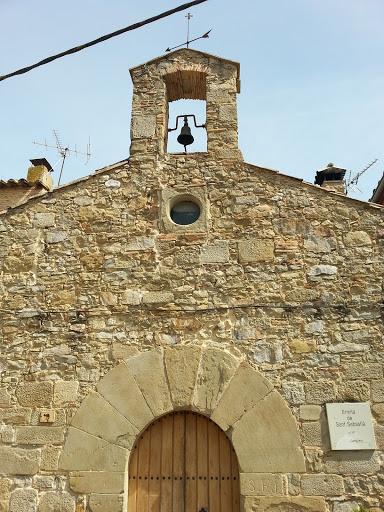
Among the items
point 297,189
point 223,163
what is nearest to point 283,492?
point 297,189

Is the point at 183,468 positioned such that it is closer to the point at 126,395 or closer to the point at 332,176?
the point at 126,395

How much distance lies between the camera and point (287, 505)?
4094mm

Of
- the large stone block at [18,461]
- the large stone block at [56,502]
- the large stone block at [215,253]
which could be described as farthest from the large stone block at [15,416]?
the large stone block at [215,253]

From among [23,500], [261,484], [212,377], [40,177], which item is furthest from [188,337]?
[40,177]

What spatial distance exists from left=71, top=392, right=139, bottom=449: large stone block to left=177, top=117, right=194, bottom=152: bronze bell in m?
3.16

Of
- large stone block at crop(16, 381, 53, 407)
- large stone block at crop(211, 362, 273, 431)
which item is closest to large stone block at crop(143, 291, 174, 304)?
large stone block at crop(211, 362, 273, 431)

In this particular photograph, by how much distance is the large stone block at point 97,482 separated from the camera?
4258 mm

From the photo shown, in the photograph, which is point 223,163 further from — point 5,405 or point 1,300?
point 5,405

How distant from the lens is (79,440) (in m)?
4.45

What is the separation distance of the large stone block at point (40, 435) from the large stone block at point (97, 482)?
0.37 meters

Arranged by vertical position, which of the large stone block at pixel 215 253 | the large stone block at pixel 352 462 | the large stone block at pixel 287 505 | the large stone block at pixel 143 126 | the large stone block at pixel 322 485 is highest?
the large stone block at pixel 143 126

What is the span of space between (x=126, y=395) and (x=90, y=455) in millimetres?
604

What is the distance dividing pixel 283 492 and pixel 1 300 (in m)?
3.31

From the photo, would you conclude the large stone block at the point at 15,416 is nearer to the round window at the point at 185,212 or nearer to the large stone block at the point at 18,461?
the large stone block at the point at 18,461
